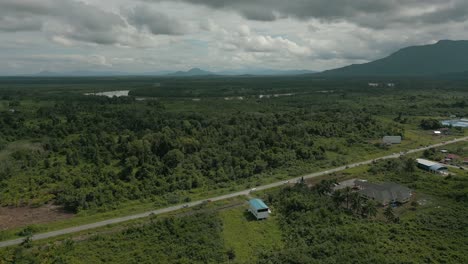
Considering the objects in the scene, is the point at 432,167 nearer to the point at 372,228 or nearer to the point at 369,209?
the point at 369,209

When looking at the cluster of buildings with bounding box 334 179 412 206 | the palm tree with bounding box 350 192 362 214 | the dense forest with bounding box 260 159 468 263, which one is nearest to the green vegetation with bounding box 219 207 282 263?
the dense forest with bounding box 260 159 468 263

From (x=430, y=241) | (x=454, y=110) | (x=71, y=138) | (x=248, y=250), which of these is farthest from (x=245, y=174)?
(x=454, y=110)

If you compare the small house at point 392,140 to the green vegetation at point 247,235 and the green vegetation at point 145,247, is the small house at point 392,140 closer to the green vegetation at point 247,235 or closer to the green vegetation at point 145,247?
the green vegetation at point 247,235

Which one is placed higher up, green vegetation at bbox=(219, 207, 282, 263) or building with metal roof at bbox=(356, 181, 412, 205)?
building with metal roof at bbox=(356, 181, 412, 205)

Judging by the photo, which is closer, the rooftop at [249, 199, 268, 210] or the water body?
the rooftop at [249, 199, 268, 210]

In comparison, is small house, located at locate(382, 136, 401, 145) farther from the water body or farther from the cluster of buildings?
→ the water body

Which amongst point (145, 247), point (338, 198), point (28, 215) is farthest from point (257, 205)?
point (28, 215)

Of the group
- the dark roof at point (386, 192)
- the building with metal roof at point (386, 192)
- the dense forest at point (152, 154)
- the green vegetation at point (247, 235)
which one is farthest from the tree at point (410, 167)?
the green vegetation at point (247, 235)
